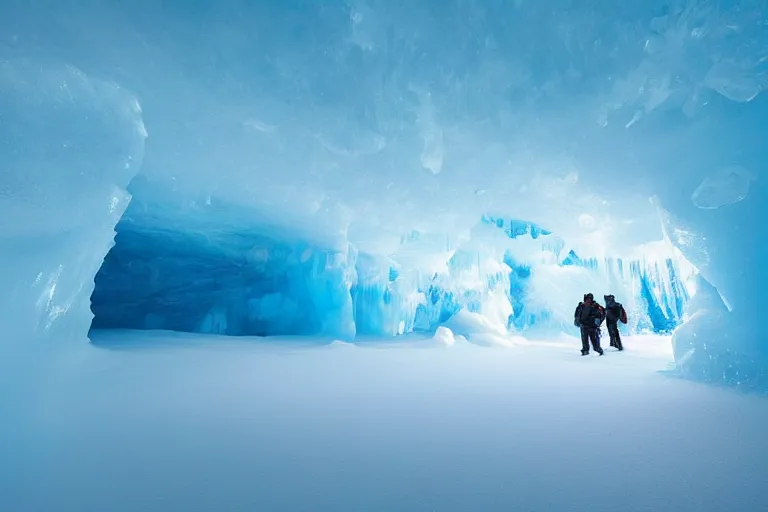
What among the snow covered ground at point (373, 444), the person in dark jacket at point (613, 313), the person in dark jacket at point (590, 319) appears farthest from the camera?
the person in dark jacket at point (613, 313)

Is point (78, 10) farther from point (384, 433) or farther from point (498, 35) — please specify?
point (384, 433)

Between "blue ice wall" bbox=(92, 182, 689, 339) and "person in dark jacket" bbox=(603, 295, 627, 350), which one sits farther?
"blue ice wall" bbox=(92, 182, 689, 339)

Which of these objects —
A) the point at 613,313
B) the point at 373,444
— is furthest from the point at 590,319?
the point at 373,444

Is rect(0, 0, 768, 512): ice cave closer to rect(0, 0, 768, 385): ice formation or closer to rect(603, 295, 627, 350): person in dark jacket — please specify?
rect(0, 0, 768, 385): ice formation

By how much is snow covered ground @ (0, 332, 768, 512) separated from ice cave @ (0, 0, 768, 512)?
21mm

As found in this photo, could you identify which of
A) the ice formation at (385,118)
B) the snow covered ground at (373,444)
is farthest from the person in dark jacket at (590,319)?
the snow covered ground at (373,444)

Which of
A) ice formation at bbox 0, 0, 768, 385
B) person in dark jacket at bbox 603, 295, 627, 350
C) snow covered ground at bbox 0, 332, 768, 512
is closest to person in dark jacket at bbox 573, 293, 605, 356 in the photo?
person in dark jacket at bbox 603, 295, 627, 350

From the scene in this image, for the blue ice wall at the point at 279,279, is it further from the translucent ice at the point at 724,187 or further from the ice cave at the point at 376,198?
the translucent ice at the point at 724,187

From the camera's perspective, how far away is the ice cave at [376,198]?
1.94m

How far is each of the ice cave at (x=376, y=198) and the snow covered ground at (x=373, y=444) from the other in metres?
0.02

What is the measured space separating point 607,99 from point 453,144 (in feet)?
8.42

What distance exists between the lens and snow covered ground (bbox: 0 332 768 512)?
5.53 feet

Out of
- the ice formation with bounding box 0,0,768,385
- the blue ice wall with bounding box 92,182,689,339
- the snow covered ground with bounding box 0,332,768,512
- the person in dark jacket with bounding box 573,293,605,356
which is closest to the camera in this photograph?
the snow covered ground with bounding box 0,332,768,512

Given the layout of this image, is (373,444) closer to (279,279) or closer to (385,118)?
(385,118)
